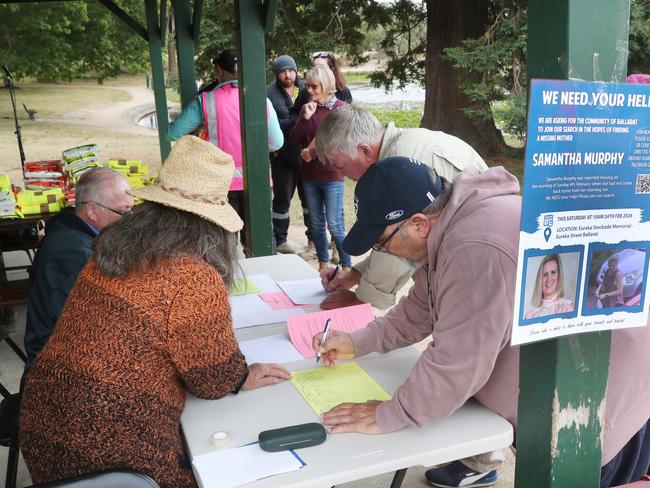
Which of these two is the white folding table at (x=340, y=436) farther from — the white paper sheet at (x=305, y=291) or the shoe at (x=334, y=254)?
the shoe at (x=334, y=254)

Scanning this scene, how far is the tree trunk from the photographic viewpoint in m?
9.38

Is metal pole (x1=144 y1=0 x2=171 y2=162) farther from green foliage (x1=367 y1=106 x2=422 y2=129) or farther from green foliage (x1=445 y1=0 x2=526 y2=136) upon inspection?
green foliage (x1=367 y1=106 x2=422 y2=129)

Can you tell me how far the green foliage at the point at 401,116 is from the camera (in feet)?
43.4

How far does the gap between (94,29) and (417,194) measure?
702 inches

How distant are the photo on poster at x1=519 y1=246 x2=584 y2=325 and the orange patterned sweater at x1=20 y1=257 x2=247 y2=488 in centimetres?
76

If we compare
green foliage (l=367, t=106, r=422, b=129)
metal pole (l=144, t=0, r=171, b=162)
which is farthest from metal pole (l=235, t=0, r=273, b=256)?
green foliage (l=367, t=106, r=422, b=129)

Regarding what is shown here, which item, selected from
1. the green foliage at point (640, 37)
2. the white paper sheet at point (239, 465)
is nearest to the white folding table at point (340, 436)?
the white paper sheet at point (239, 465)

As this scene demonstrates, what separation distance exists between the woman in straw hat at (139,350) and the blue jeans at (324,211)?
336 centimetres

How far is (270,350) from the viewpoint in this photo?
1.96m

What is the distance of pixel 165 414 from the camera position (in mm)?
1521

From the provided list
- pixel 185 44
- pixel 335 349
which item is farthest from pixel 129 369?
pixel 185 44

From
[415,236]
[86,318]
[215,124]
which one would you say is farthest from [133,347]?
Answer: [215,124]

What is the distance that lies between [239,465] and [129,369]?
0.35 meters

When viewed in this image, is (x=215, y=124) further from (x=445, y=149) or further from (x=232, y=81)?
(x=445, y=149)
